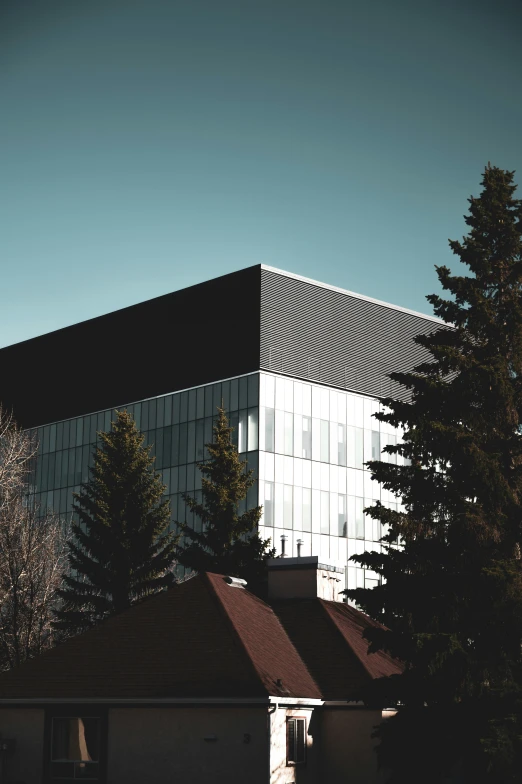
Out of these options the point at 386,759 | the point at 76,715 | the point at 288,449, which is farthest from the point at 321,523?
the point at 386,759

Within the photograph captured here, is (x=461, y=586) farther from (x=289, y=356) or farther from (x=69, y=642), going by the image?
(x=289, y=356)

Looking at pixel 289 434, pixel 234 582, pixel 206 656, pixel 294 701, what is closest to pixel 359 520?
pixel 289 434

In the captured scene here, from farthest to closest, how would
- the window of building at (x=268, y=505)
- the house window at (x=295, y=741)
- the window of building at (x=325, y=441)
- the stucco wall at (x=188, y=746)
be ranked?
the window of building at (x=325, y=441)
the window of building at (x=268, y=505)
the house window at (x=295, y=741)
the stucco wall at (x=188, y=746)

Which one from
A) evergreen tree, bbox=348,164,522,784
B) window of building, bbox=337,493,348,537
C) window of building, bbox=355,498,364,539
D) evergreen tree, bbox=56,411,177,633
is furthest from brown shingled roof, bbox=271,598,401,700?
window of building, bbox=355,498,364,539

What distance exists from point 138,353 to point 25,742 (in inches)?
1957

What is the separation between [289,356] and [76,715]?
146 feet

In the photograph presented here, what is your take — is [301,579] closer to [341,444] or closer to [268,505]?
[268,505]

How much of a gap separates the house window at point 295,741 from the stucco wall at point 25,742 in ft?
20.3

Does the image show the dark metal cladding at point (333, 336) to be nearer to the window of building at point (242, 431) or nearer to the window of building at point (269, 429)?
the window of building at point (269, 429)

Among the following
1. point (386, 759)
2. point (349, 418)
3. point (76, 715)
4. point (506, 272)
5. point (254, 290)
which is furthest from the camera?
point (349, 418)

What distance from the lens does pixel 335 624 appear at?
31.7 meters

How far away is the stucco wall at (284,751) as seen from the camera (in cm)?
2589

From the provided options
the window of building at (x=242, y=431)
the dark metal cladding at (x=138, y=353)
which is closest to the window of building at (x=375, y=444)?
the window of building at (x=242, y=431)

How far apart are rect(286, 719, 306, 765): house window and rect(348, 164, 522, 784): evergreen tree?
14.7ft
